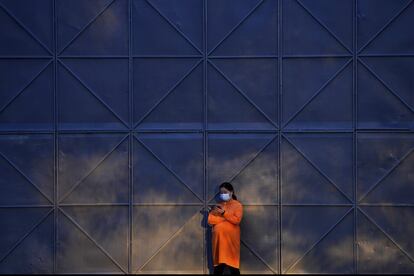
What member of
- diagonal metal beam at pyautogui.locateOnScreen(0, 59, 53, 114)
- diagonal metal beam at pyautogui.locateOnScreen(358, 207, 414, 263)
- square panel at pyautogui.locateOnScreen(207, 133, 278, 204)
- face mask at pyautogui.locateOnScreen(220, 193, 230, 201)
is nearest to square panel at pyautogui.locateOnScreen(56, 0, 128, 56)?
diagonal metal beam at pyautogui.locateOnScreen(0, 59, 53, 114)

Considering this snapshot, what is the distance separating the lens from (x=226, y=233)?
9039mm

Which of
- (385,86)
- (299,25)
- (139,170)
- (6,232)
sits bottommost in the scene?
(6,232)

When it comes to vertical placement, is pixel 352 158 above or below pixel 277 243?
above

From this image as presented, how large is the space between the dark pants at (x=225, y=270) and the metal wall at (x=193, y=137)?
576 mm

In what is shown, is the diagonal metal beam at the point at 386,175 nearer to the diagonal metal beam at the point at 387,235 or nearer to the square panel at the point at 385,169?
the square panel at the point at 385,169

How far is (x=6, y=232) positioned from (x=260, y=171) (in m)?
4.17

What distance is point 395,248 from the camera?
31.5 feet

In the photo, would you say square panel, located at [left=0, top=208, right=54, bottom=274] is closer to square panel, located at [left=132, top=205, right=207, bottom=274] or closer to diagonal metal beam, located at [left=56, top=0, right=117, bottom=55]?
square panel, located at [left=132, top=205, right=207, bottom=274]

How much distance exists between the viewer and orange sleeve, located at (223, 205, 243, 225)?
9062 millimetres

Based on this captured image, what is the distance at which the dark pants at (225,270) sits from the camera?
9.05 m

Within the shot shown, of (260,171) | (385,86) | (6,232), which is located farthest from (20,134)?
(385,86)

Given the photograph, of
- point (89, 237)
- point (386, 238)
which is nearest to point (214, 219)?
point (89, 237)

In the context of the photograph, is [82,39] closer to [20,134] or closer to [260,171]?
[20,134]

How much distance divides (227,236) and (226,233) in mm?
47
